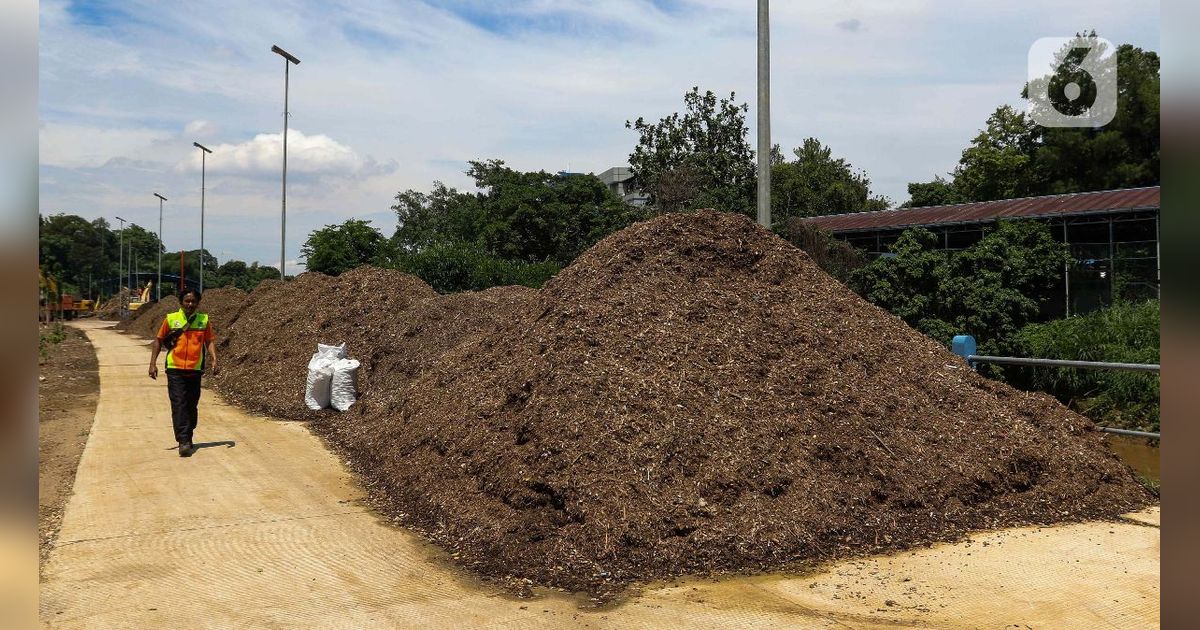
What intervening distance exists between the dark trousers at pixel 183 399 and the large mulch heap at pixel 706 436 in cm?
161

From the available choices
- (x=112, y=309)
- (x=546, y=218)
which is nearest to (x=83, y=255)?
(x=112, y=309)

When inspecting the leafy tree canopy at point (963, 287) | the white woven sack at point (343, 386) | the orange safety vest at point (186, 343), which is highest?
the leafy tree canopy at point (963, 287)

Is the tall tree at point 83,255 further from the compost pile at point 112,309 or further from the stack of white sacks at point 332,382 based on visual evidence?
the stack of white sacks at point 332,382

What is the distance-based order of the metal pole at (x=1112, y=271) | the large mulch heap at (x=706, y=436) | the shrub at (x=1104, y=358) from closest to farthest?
1. the large mulch heap at (x=706, y=436)
2. the shrub at (x=1104, y=358)
3. the metal pole at (x=1112, y=271)

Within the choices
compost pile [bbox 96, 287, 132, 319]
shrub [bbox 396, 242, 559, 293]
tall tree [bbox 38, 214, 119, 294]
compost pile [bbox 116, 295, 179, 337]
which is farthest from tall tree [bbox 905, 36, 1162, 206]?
tall tree [bbox 38, 214, 119, 294]

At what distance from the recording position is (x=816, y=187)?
5097 cm

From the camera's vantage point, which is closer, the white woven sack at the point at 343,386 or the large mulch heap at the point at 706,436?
the large mulch heap at the point at 706,436

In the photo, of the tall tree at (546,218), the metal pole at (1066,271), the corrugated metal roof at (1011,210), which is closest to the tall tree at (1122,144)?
the corrugated metal roof at (1011,210)

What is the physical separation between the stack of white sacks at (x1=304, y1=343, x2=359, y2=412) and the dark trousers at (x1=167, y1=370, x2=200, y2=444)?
8.35 feet

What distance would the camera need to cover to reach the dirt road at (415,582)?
4398mm

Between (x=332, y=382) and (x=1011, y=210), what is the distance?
23.6 metres

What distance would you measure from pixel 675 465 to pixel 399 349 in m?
7.21
